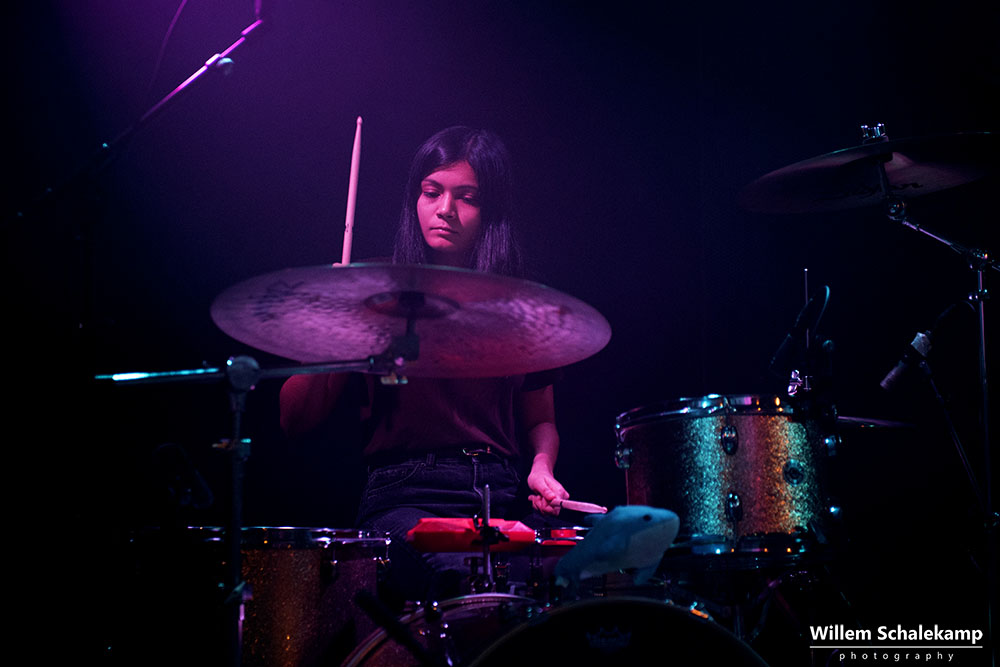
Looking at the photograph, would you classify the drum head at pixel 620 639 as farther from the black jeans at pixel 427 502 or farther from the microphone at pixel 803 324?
the microphone at pixel 803 324

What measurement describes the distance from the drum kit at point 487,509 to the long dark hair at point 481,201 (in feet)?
2.45

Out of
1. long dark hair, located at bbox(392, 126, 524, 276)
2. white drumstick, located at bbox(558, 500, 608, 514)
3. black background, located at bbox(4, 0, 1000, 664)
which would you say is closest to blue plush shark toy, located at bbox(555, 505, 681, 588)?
white drumstick, located at bbox(558, 500, 608, 514)

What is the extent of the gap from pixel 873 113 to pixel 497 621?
9.44 feet

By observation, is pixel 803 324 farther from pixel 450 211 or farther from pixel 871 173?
pixel 450 211

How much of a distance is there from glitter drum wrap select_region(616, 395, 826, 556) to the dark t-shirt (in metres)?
0.55

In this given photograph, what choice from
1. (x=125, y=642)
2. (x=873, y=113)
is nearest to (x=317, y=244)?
(x=125, y=642)

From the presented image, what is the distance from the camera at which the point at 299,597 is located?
5.32ft

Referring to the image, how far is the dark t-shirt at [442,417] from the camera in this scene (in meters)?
2.33

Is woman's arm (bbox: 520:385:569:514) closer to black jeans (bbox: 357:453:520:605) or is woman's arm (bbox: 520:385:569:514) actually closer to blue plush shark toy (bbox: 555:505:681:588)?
black jeans (bbox: 357:453:520:605)

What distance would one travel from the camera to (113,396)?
5.05ft

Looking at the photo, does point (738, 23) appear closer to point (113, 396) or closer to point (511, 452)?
point (511, 452)

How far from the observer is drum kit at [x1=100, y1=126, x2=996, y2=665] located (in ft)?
4.46

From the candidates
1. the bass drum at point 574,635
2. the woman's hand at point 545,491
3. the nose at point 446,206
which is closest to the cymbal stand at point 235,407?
the bass drum at point 574,635

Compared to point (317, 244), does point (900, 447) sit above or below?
below
